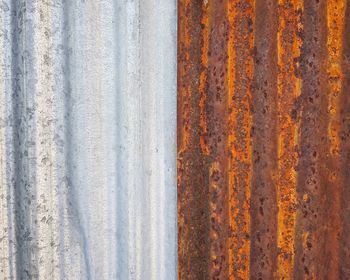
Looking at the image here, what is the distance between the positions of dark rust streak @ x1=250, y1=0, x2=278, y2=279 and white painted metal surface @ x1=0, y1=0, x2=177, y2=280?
247 mm

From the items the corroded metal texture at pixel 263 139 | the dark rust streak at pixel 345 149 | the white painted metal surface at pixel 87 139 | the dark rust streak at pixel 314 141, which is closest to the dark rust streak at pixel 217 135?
the corroded metal texture at pixel 263 139

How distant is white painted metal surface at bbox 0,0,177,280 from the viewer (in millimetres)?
1187

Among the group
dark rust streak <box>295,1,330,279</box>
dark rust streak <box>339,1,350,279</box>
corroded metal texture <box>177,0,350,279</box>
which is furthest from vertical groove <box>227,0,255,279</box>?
dark rust streak <box>339,1,350,279</box>

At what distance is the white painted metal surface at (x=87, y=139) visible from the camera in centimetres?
119

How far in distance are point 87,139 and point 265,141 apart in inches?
20.5

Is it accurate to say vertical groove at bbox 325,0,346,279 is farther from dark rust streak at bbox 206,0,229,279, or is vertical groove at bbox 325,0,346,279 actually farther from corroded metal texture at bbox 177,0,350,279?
dark rust streak at bbox 206,0,229,279

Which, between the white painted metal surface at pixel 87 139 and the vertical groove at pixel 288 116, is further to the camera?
the vertical groove at pixel 288 116

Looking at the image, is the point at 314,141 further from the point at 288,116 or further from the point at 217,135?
the point at 217,135

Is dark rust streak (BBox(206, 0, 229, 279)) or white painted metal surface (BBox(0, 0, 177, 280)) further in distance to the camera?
dark rust streak (BBox(206, 0, 229, 279))

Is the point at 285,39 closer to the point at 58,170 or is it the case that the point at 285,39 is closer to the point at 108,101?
the point at 108,101

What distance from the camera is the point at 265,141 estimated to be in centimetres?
135

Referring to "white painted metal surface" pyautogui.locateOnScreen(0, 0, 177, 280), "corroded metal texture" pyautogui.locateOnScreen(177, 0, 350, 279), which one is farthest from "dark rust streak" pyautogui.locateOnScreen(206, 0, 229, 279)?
"white painted metal surface" pyautogui.locateOnScreen(0, 0, 177, 280)

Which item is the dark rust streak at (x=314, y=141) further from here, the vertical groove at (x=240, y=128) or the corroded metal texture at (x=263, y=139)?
the vertical groove at (x=240, y=128)

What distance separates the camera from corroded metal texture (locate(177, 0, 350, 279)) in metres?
1.31
